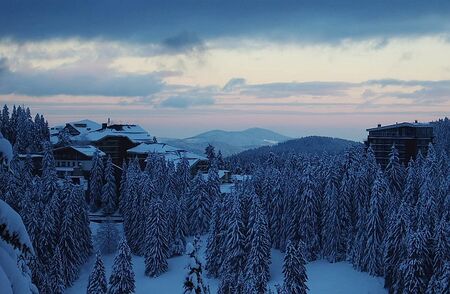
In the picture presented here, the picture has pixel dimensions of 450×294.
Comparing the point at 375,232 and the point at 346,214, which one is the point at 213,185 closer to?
the point at 346,214

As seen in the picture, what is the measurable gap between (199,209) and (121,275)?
2512 centimetres

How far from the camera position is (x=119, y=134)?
117375 mm

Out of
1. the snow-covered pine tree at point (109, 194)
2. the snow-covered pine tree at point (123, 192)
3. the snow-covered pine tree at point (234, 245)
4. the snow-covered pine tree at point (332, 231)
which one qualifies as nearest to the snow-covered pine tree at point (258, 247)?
the snow-covered pine tree at point (234, 245)

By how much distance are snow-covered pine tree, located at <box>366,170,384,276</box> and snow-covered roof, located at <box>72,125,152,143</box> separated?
65.6 metres

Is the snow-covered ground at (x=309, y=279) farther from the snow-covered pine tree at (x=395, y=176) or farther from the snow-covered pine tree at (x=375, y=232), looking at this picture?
the snow-covered pine tree at (x=395, y=176)

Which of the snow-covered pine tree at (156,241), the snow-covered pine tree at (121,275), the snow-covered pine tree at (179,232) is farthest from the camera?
the snow-covered pine tree at (179,232)

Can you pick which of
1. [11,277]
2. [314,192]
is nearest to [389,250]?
[314,192]

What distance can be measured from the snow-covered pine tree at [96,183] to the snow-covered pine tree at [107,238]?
47.4 ft

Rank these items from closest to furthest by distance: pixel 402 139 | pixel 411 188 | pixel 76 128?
pixel 411 188 → pixel 402 139 → pixel 76 128

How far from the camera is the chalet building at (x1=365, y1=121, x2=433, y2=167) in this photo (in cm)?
10031

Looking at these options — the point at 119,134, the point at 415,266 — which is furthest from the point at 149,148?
the point at 415,266

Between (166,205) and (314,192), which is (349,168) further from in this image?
(166,205)

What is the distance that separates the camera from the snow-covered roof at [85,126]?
423ft

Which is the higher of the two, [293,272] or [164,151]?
[164,151]
